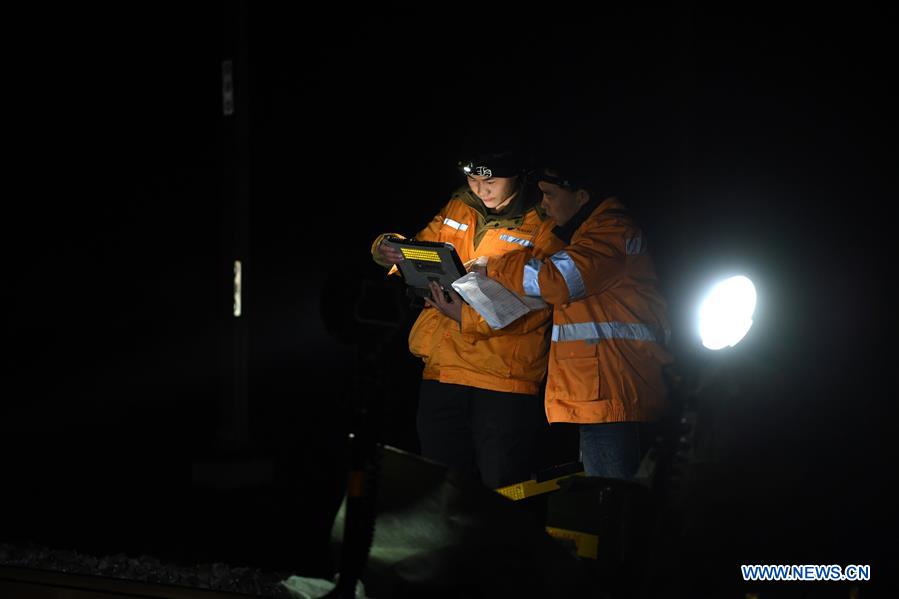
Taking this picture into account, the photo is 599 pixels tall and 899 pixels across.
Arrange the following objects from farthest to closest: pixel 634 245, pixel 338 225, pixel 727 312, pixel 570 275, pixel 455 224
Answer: pixel 338 225 → pixel 455 224 → pixel 634 245 → pixel 570 275 → pixel 727 312

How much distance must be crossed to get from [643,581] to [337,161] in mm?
3782

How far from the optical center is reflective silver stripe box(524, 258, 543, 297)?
132 inches

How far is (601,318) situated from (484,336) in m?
0.38

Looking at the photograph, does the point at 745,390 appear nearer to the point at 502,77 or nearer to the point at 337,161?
the point at 502,77

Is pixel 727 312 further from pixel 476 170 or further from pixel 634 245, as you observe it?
pixel 476 170

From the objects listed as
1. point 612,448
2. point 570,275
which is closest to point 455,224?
point 570,275

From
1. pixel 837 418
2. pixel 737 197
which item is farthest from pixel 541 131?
pixel 837 418

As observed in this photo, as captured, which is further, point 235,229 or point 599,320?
point 235,229

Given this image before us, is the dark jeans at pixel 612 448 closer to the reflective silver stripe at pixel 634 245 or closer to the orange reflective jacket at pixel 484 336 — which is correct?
the orange reflective jacket at pixel 484 336

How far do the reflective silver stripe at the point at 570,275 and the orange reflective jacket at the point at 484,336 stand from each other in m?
0.27

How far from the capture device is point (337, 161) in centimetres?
581

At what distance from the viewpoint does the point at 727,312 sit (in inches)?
102

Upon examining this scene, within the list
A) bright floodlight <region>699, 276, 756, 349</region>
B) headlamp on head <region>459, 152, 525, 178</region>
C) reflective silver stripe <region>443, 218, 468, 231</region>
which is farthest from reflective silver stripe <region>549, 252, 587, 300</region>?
bright floodlight <region>699, 276, 756, 349</region>

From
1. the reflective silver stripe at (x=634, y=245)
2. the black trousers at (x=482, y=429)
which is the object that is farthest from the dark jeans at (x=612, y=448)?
the reflective silver stripe at (x=634, y=245)
